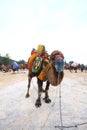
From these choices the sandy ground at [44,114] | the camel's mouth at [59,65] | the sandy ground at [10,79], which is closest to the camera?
the sandy ground at [44,114]

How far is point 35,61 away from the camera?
845 cm

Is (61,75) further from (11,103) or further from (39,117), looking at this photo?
(11,103)

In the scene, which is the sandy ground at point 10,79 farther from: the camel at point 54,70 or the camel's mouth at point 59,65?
the camel's mouth at point 59,65

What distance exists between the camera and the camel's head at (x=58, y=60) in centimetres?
705

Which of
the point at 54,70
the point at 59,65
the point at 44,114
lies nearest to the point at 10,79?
the point at 54,70

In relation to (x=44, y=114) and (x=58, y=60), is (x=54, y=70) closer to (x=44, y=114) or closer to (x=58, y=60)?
(x=58, y=60)

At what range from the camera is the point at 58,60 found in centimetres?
704

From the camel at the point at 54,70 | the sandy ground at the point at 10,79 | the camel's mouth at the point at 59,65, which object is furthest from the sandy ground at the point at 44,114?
the sandy ground at the point at 10,79

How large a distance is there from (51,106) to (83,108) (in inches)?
37.9

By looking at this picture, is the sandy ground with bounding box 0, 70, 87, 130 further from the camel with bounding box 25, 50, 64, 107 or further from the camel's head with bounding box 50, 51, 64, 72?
the camel's head with bounding box 50, 51, 64, 72

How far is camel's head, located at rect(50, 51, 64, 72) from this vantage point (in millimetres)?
7051

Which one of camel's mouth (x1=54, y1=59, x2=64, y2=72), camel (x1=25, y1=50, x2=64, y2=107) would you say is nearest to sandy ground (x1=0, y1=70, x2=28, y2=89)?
camel (x1=25, y1=50, x2=64, y2=107)

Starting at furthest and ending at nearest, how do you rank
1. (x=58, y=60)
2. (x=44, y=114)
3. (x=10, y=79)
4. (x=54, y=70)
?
(x=10, y=79), (x=54, y=70), (x=44, y=114), (x=58, y=60)

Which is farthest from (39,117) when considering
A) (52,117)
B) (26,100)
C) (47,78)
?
(26,100)
